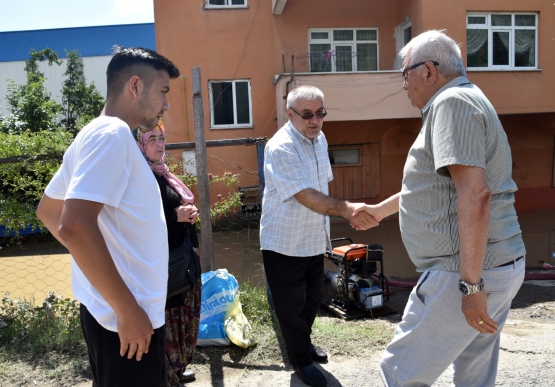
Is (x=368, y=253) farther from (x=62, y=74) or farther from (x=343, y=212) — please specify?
(x=62, y=74)

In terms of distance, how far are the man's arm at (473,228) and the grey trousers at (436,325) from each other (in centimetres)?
10

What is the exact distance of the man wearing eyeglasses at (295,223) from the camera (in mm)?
3131

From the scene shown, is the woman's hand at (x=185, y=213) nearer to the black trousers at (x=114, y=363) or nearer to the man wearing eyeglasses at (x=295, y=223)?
the man wearing eyeglasses at (x=295, y=223)

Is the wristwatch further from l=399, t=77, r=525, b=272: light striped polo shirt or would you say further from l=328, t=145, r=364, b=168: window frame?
l=328, t=145, r=364, b=168: window frame

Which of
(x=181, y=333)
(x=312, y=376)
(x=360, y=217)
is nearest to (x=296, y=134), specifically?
(x=360, y=217)

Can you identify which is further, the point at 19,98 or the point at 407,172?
the point at 19,98

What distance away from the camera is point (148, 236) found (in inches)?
65.2

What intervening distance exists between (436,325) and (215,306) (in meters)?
2.18

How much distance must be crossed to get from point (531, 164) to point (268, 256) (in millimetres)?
12906

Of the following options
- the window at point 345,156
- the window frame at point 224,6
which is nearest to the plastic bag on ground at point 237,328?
the window at point 345,156

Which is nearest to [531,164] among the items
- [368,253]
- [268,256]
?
[368,253]

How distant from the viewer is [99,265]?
58.2 inches

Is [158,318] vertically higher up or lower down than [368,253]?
higher up

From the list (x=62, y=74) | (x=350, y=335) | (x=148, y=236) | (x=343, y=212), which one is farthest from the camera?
(x=62, y=74)
